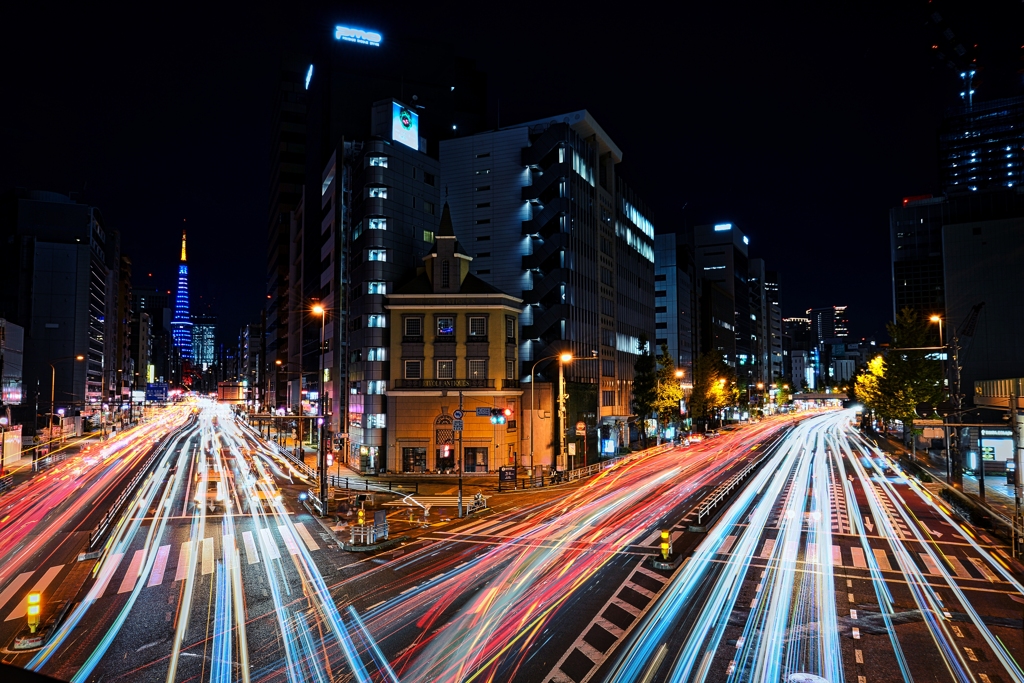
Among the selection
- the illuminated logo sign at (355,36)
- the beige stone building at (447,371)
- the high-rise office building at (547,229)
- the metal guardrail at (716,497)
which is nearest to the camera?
the metal guardrail at (716,497)

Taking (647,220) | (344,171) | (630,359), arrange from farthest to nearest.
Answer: (647,220) < (630,359) < (344,171)

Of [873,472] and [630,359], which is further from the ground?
[630,359]

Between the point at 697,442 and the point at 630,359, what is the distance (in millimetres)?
14916

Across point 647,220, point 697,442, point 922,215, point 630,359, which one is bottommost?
point 697,442

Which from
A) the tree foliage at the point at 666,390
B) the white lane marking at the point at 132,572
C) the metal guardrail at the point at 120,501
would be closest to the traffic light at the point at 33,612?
the white lane marking at the point at 132,572

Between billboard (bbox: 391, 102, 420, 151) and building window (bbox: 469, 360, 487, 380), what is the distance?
25.7 m

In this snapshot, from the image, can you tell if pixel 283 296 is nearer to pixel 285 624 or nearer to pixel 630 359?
pixel 630 359

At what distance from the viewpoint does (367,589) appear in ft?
68.0

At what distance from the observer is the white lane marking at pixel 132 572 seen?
2108cm

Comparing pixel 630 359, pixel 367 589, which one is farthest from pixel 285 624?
pixel 630 359

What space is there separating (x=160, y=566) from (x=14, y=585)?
14.0 feet

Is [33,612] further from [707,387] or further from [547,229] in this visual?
[707,387]

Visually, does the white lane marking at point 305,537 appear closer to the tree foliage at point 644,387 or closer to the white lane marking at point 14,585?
the white lane marking at point 14,585

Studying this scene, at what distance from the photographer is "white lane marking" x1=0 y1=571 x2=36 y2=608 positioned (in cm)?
1981
